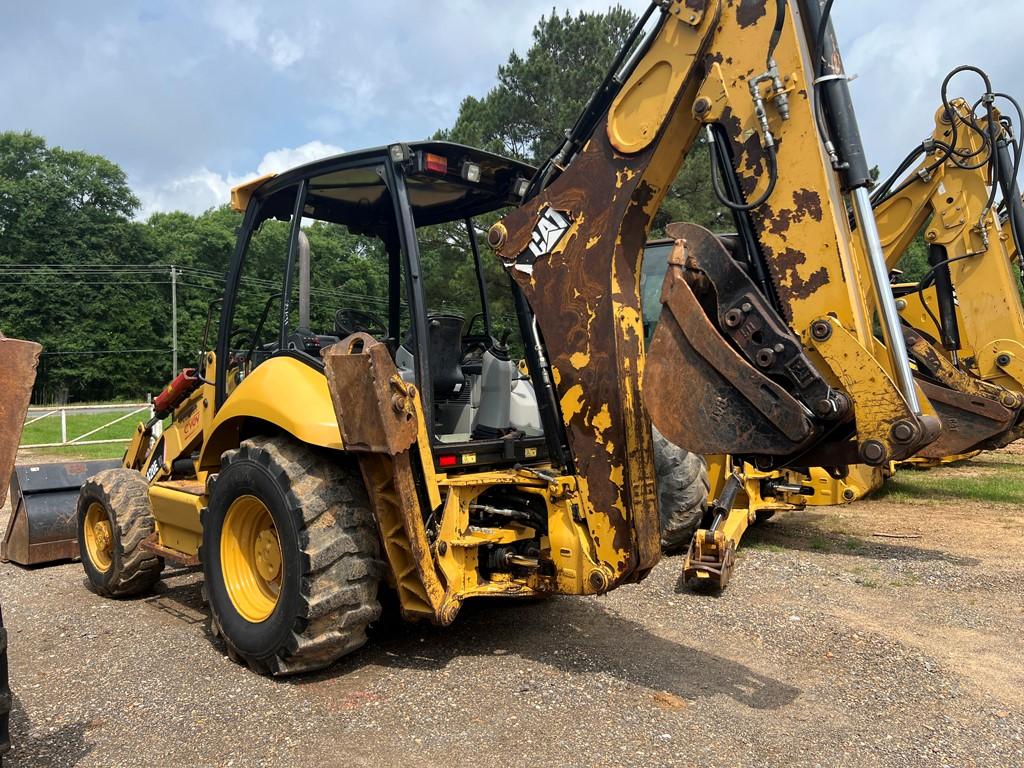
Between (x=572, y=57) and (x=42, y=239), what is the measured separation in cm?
3877

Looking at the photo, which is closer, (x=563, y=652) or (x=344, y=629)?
(x=344, y=629)

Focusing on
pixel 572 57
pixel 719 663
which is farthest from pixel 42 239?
pixel 719 663

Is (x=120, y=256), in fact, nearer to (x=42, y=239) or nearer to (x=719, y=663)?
(x=42, y=239)

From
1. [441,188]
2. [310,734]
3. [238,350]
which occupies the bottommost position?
[310,734]

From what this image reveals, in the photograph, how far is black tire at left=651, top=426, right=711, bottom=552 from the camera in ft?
18.7

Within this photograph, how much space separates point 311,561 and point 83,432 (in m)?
20.2

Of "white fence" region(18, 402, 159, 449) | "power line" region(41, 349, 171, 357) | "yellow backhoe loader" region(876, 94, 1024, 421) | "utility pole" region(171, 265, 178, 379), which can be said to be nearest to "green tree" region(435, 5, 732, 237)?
"white fence" region(18, 402, 159, 449)

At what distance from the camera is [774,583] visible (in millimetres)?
5609

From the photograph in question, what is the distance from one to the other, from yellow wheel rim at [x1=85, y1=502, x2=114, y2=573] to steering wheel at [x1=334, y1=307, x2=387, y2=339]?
229 cm

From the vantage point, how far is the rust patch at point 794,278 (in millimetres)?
3031

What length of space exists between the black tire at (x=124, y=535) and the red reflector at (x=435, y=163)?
122 inches

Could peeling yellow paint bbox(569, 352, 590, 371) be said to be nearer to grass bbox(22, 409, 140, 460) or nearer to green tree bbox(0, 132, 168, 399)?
grass bbox(22, 409, 140, 460)

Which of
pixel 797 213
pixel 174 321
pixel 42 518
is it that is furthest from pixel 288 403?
pixel 174 321

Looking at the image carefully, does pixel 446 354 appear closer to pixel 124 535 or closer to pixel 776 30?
pixel 776 30
